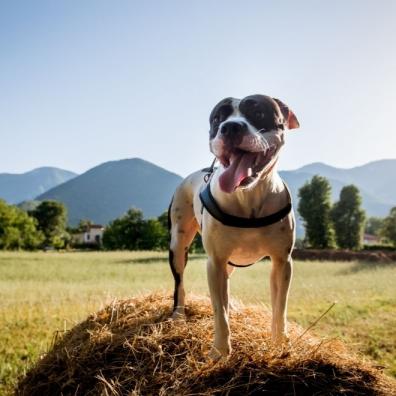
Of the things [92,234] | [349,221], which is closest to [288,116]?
[349,221]

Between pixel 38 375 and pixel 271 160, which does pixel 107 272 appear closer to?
pixel 38 375

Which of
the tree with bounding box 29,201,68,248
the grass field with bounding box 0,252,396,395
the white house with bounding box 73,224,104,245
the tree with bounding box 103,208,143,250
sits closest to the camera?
the grass field with bounding box 0,252,396,395

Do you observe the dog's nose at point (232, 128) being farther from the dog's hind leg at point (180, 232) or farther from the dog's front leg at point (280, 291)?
the dog's hind leg at point (180, 232)

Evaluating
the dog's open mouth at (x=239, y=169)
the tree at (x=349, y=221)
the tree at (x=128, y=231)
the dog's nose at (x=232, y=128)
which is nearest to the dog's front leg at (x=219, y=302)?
the dog's open mouth at (x=239, y=169)

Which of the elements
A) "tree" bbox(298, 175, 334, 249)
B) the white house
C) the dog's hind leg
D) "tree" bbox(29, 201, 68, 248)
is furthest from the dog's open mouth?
the white house

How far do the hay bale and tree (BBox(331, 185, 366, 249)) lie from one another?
48698mm

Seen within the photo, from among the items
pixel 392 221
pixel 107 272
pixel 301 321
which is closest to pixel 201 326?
pixel 301 321

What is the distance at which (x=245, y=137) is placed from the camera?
272cm

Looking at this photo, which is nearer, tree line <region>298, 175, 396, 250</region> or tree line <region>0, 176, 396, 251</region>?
tree line <region>298, 175, 396, 250</region>

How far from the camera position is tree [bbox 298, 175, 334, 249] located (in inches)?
1875

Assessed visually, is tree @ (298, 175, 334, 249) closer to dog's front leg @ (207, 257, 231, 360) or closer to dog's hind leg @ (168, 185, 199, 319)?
dog's hind leg @ (168, 185, 199, 319)

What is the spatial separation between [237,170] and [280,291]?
46.8 inches

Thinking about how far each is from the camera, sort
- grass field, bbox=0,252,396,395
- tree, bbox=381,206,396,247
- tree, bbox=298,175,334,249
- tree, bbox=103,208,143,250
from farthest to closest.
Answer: tree, bbox=103,208,143,250, tree, bbox=381,206,396,247, tree, bbox=298,175,334,249, grass field, bbox=0,252,396,395

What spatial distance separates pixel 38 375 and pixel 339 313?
8557 mm
